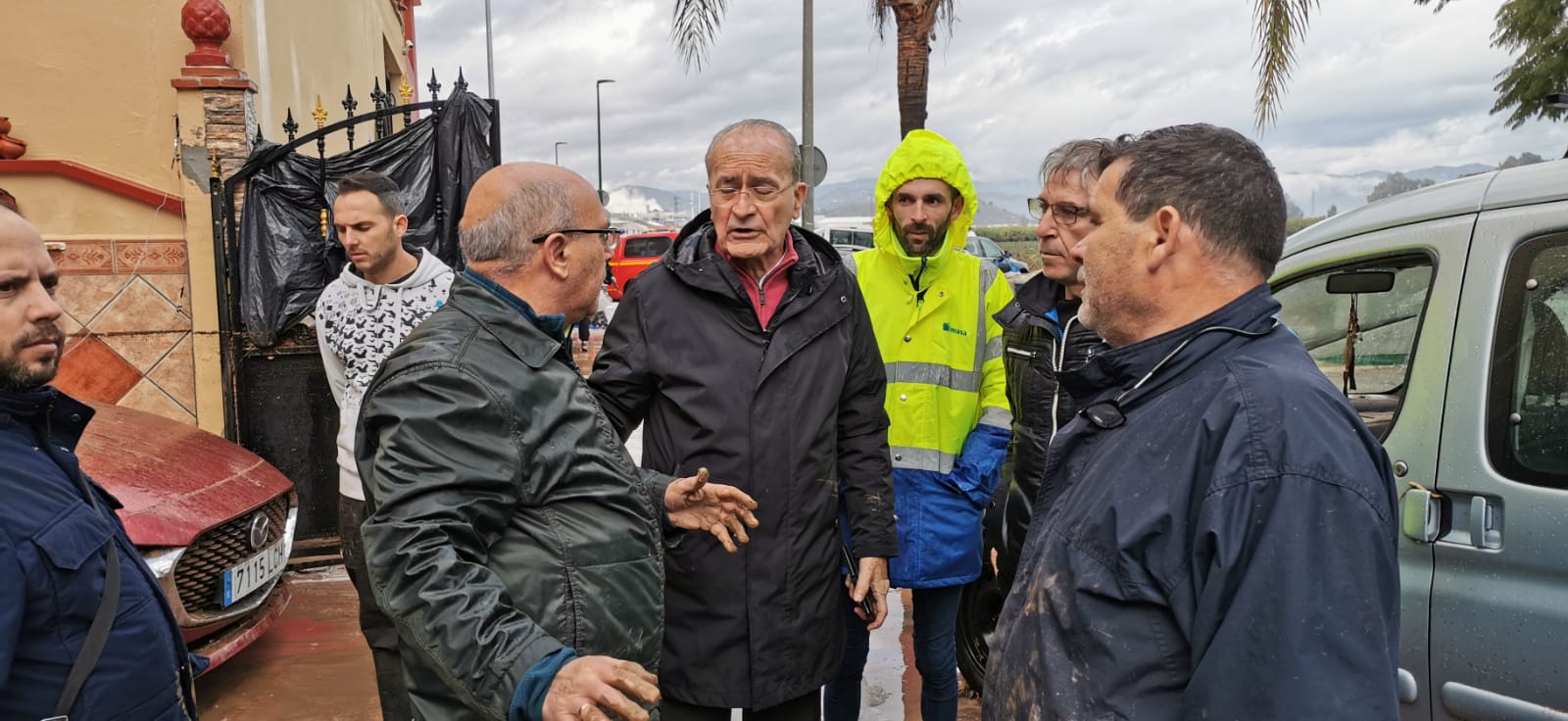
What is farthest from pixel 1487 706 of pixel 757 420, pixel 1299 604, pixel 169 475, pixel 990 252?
pixel 990 252

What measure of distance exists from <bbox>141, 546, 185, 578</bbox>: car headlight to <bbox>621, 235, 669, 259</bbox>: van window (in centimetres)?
2467

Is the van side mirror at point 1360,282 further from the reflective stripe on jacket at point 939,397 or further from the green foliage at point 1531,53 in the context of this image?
the green foliage at point 1531,53

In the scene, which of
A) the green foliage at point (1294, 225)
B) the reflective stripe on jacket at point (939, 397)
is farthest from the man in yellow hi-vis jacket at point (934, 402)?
the green foliage at point (1294, 225)

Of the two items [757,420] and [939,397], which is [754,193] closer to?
[757,420]

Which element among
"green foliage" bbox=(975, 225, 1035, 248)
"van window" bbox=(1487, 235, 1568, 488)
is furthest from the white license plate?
"green foliage" bbox=(975, 225, 1035, 248)

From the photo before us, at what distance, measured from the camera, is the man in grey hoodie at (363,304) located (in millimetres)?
3490

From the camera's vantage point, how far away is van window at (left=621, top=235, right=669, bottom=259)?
28.0 meters

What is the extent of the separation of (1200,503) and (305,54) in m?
8.88

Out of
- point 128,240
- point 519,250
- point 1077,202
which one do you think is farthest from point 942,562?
point 128,240

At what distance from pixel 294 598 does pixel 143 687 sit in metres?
3.84

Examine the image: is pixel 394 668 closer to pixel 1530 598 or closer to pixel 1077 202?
pixel 1077 202

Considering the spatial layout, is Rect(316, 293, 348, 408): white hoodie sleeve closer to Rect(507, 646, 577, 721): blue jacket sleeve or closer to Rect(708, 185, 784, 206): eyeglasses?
Rect(708, 185, 784, 206): eyeglasses

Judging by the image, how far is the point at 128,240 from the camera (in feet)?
19.6

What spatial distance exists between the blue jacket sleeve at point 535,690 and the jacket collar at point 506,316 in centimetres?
54
